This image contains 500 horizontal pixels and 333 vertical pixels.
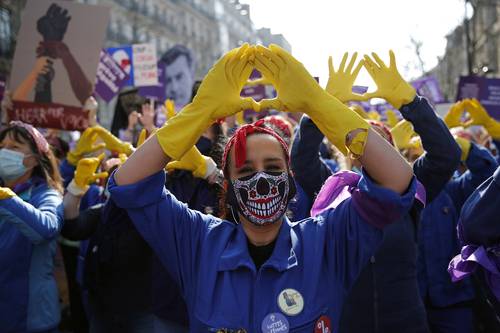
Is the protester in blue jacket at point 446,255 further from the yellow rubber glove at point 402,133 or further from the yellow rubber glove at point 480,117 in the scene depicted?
the yellow rubber glove at point 402,133

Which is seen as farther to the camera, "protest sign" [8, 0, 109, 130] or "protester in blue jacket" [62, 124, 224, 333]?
"protest sign" [8, 0, 109, 130]

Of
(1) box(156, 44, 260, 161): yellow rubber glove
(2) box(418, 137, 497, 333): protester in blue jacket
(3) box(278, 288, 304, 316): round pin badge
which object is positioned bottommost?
(2) box(418, 137, 497, 333): protester in blue jacket

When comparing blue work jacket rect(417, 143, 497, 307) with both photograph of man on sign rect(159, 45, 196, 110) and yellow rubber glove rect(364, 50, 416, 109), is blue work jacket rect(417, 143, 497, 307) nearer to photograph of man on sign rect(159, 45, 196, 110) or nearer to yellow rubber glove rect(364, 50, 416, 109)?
yellow rubber glove rect(364, 50, 416, 109)

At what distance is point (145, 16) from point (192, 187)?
47174 mm

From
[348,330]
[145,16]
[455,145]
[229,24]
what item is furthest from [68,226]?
[229,24]

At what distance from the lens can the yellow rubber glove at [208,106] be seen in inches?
74.2

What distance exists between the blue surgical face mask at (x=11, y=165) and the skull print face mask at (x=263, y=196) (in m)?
1.94

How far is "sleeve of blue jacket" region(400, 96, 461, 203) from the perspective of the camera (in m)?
2.56

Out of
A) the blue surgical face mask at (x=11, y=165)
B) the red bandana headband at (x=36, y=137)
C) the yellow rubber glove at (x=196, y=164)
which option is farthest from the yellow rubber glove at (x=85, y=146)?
the yellow rubber glove at (x=196, y=164)

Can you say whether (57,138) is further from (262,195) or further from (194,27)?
(194,27)

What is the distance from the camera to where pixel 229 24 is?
7912cm

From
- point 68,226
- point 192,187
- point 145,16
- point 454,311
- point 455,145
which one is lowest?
point 454,311

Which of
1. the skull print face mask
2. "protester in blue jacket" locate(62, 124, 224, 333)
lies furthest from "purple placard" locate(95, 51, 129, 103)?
the skull print face mask

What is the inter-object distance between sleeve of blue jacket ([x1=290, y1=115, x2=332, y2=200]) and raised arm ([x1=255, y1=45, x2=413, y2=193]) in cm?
93
